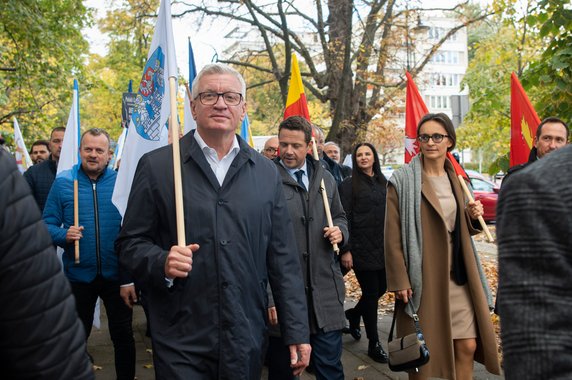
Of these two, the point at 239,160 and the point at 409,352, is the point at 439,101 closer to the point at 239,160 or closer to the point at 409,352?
the point at 409,352

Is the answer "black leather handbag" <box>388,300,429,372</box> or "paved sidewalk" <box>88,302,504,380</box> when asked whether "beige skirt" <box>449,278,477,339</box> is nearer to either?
"black leather handbag" <box>388,300,429,372</box>

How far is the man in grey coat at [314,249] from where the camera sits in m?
4.48

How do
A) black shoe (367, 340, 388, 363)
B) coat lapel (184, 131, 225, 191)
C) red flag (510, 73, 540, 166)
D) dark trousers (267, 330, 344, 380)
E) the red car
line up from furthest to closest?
the red car, red flag (510, 73, 540, 166), black shoe (367, 340, 388, 363), dark trousers (267, 330, 344, 380), coat lapel (184, 131, 225, 191)

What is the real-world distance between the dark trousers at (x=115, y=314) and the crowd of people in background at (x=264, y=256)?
12 millimetres

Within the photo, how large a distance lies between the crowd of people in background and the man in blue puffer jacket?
0.01 m

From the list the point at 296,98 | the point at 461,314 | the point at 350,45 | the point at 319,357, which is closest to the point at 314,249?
the point at 319,357

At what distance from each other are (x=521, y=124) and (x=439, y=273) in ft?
8.95

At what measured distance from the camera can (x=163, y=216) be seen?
3.05 meters

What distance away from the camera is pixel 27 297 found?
1431 mm

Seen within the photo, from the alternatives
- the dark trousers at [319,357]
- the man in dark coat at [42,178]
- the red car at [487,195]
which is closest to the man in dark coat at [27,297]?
the dark trousers at [319,357]

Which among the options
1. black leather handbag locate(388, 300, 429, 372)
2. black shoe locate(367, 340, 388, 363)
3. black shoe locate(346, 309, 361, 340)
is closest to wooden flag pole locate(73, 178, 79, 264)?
black leather handbag locate(388, 300, 429, 372)

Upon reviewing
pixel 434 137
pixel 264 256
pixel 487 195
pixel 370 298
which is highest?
pixel 434 137

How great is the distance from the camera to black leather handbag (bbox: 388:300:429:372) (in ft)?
13.5

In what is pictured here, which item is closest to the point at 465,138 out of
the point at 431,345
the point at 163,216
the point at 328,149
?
the point at 328,149
